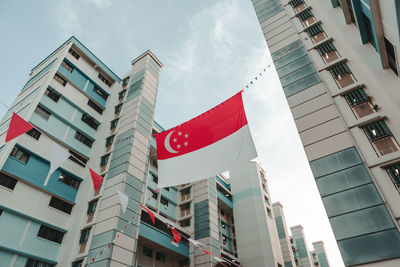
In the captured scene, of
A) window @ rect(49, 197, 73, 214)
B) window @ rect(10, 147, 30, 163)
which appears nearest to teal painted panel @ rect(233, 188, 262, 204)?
window @ rect(49, 197, 73, 214)

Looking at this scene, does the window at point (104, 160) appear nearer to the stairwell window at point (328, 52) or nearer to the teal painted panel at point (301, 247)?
the stairwell window at point (328, 52)

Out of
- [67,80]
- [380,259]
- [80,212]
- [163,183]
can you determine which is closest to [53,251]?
[80,212]

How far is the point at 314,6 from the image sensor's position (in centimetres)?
2016

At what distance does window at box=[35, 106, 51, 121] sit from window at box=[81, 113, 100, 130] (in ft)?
12.0

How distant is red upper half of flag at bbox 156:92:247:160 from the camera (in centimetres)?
1077

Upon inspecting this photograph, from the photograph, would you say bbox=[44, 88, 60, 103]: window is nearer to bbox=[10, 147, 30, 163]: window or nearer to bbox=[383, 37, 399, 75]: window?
bbox=[10, 147, 30, 163]: window

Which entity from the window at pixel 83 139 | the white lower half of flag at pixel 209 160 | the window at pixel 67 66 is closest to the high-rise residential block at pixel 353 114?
the white lower half of flag at pixel 209 160

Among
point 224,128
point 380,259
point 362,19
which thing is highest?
point 362,19

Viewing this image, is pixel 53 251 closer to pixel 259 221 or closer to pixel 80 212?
pixel 80 212

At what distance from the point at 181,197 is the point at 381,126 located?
25.5 meters

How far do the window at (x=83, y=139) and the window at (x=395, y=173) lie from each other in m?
24.0

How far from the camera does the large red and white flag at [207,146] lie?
33.3ft

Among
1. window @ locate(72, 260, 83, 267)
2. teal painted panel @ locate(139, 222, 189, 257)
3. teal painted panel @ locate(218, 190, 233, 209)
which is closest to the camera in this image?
window @ locate(72, 260, 83, 267)

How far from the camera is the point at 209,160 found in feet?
34.5
